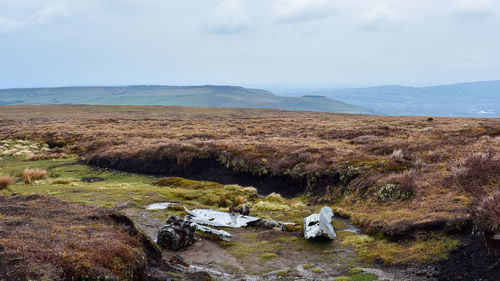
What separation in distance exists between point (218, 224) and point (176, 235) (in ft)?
12.0

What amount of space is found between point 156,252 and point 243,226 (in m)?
6.26

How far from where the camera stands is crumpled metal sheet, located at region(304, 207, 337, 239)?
15.1m

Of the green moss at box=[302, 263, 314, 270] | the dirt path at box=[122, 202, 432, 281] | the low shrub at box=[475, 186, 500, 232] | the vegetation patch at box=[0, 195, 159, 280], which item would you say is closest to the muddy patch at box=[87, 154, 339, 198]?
the dirt path at box=[122, 202, 432, 281]

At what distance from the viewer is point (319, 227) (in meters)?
15.2

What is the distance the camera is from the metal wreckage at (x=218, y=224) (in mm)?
14258

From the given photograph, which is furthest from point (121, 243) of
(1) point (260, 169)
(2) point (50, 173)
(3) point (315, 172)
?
(2) point (50, 173)

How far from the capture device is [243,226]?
17.5 metres

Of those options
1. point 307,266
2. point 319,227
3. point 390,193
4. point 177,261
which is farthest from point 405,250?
point 177,261

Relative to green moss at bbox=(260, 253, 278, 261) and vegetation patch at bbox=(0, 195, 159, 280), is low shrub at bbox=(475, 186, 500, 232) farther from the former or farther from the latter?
vegetation patch at bbox=(0, 195, 159, 280)

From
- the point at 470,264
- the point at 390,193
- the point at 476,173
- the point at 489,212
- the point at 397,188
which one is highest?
the point at 476,173

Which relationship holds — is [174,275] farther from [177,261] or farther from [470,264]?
[470,264]

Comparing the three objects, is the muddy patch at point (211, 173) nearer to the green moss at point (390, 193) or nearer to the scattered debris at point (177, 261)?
the green moss at point (390, 193)

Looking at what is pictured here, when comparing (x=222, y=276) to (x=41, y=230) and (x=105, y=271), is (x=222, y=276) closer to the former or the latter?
(x=105, y=271)

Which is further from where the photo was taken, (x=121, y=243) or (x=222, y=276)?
(x=222, y=276)
